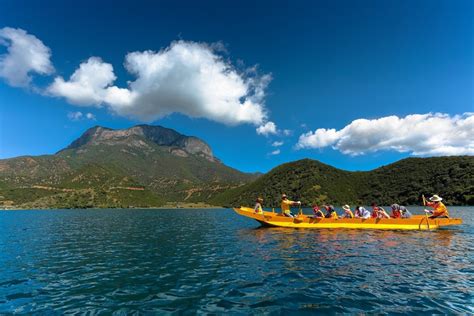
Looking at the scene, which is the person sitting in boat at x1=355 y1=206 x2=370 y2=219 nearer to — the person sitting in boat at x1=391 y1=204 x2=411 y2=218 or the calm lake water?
the person sitting in boat at x1=391 y1=204 x2=411 y2=218

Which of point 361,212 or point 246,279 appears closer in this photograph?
point 246,279

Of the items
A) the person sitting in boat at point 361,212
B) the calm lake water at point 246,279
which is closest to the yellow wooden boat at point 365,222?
the person sitting in boat at point 361,212

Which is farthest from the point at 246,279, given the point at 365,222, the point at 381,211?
the point at 381,211

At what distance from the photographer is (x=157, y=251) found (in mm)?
24609

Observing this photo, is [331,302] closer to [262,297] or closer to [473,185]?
[262,297]

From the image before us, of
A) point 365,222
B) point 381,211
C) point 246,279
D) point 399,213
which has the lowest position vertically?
point 246,279

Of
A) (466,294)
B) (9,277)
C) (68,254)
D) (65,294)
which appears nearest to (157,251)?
(68,254)

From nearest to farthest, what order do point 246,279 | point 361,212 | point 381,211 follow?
point 246,279 → point 381,211 → point 361,212

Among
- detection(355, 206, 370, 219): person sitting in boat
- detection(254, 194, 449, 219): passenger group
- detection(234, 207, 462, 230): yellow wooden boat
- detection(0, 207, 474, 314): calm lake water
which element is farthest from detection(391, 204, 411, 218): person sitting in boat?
detection(0, 207, 474, 314): calm lake water

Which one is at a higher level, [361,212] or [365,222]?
[361,212]

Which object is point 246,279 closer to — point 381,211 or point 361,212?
point 361,212

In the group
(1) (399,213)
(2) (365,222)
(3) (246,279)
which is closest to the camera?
(3) (246,279)

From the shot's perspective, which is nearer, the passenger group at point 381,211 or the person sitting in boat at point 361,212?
the passenger group at point 381,211

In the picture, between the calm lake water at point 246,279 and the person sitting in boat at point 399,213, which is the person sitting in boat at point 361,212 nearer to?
the person sitting in boat at point 399,213
